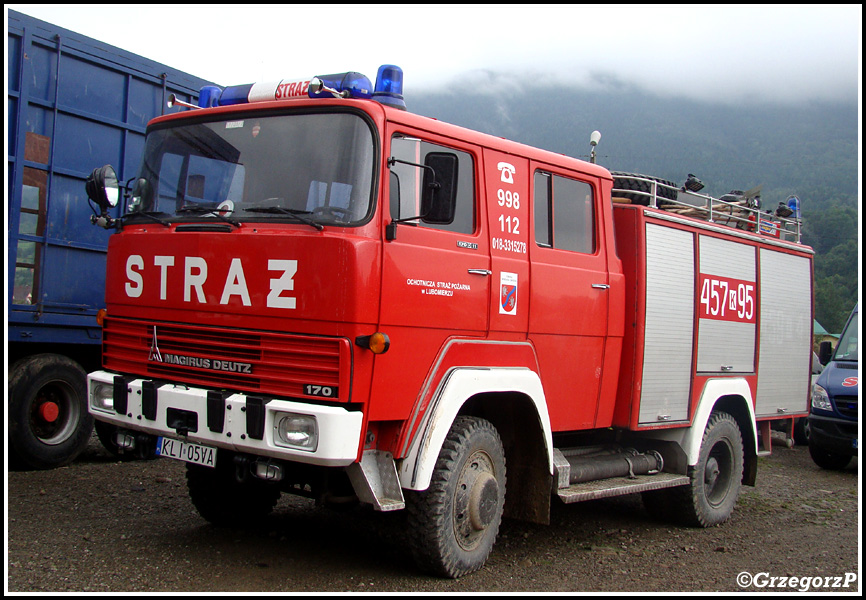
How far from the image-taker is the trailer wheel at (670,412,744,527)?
6672 millimetres

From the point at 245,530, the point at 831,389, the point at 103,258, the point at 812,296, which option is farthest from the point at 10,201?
the point at 831,389

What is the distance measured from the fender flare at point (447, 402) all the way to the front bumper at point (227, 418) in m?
0.40

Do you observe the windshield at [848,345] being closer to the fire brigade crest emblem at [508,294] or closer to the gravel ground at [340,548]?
the gravel ground at [340,548]

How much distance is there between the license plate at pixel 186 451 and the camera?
14.5 feet

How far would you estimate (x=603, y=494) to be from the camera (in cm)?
562

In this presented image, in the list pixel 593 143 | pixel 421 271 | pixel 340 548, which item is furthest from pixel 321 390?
pixel 593 143

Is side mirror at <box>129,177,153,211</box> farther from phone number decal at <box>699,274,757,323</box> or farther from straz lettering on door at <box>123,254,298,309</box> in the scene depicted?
phone number decal at <box>699,274,757,323</box>

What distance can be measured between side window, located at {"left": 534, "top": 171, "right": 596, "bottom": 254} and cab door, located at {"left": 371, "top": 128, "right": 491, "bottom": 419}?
0.67 meters

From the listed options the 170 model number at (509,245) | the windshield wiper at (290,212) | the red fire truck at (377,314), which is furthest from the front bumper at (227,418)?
the 170 model number at (509,245)

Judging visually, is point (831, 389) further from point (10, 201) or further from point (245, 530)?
point (10, 201)

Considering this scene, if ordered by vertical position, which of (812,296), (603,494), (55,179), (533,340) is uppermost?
(55,179)

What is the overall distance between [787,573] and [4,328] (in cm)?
620

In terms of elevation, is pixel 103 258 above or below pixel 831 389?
above

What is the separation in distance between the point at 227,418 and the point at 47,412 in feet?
11.9
